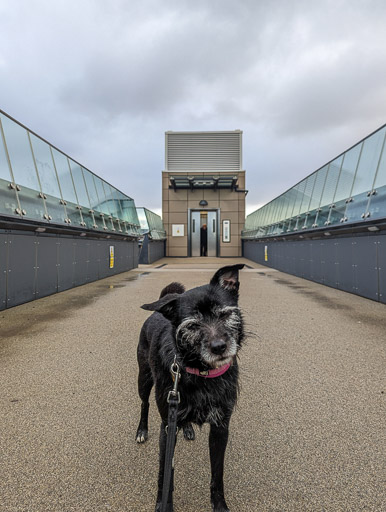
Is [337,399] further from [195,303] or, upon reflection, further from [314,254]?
[314,254]

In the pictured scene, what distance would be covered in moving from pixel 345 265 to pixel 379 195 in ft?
7.65

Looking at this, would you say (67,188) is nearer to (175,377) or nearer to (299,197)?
(175,377)

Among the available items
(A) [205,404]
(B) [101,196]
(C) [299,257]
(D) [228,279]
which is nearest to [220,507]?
(A) [205,404]

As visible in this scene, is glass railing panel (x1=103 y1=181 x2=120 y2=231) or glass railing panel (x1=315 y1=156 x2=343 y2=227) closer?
glass railing panel (x1=315 y1=156 x2=343 y2=227)

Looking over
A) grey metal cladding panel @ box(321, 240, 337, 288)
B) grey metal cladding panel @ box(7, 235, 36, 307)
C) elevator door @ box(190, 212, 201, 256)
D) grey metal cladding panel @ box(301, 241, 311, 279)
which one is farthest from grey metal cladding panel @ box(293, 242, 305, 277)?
elevator door @ box(190, 212, 201, 256)

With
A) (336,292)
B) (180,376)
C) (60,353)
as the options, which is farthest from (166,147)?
(180,376)

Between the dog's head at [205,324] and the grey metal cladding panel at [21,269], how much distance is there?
644 centimetres

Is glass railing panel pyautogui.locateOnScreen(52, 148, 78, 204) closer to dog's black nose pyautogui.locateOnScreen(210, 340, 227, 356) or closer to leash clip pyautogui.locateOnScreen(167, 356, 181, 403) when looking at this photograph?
leash clip pyautogui.locateOnScreen(167, 356, 181, 403)

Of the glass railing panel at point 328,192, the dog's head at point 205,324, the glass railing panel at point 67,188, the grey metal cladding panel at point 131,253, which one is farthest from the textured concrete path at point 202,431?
the grey metal cladding panel at point 131,253

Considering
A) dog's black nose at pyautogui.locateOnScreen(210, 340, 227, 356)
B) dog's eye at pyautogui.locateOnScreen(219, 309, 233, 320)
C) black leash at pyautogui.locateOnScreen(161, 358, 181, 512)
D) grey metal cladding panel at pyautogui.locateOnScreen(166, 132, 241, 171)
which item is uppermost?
grey metal cladding panel at pyautogui.locateOnScreen(166, 132, 241, 171)

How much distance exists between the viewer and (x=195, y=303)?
1.52m

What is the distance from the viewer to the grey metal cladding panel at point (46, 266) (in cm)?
780

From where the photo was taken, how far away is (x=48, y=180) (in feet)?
30.3

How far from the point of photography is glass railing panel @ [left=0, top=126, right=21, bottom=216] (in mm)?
6613
